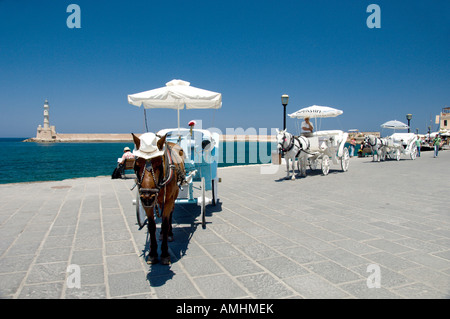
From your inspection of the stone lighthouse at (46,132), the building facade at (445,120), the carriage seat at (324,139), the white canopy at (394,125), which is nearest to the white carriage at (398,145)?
the white canopy at (394,125)

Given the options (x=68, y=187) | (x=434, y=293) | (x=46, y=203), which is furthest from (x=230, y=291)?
(x=68, y=187)

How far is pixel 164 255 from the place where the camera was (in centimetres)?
391

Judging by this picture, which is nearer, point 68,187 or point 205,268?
point 205,268

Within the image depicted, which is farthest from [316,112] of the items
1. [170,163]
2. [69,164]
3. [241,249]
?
[69,164]

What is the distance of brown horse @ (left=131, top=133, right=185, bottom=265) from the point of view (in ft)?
10.8

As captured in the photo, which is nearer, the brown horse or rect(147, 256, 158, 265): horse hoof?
the brown horse

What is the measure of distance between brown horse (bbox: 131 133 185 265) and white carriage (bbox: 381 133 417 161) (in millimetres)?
19341

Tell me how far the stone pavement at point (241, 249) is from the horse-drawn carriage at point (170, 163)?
49 centimetres

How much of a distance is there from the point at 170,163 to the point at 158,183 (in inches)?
21.1

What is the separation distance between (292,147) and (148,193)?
8.58 metres

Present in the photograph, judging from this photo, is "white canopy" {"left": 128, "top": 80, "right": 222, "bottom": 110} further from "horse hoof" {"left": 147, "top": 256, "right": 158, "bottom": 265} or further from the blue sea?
the blue sea

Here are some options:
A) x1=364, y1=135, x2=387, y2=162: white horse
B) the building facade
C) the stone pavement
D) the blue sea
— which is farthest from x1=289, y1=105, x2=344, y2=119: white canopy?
the building facade

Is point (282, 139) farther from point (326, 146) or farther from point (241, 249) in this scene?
point (241, 249)
